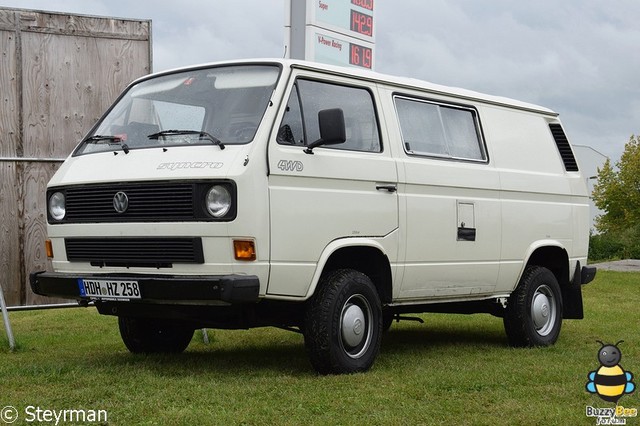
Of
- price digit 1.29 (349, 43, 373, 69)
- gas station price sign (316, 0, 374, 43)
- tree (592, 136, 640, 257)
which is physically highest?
gas station price sign (316, 0, 374, 43)

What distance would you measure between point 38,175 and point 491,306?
4907mm

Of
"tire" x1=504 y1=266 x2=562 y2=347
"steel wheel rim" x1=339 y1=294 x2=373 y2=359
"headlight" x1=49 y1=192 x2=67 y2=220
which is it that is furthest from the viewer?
"tire" x1=504 y1=266 x2=562 y2=347

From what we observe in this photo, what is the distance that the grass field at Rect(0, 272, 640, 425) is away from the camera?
19.8 feet

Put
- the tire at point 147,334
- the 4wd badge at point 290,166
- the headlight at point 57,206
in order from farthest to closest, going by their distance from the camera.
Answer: the tire at point 147,334
the headlight at point 57,206
the 4wd badge at point 290,166

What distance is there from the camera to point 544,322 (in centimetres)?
994

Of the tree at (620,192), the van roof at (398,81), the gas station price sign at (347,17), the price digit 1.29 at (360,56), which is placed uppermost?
the gas station price sign at (347,17)

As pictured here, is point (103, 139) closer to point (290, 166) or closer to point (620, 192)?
point (290, 166)

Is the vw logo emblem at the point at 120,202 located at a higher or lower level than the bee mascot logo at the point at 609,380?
higher

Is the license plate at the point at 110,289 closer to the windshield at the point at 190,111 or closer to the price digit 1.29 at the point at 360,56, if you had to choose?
the windshield at the point at 190,111

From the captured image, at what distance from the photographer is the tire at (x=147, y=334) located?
8.66 meters

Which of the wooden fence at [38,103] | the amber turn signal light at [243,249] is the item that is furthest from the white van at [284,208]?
the wooden fence at [38,103]

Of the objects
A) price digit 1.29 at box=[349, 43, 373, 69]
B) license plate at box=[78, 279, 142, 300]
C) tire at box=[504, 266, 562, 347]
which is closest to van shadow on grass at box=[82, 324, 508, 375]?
tire at box=[504, 266, 562, 347]

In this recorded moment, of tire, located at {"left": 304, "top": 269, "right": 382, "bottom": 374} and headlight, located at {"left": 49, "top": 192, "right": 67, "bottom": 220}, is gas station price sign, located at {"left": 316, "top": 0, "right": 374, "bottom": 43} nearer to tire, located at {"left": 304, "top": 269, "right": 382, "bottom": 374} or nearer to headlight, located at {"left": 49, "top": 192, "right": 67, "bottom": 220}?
headlight, located at {"left": 49, "top": 192, "right": 67, "bottom": 220}

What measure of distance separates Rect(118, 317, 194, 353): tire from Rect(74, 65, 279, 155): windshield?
1.57 m
